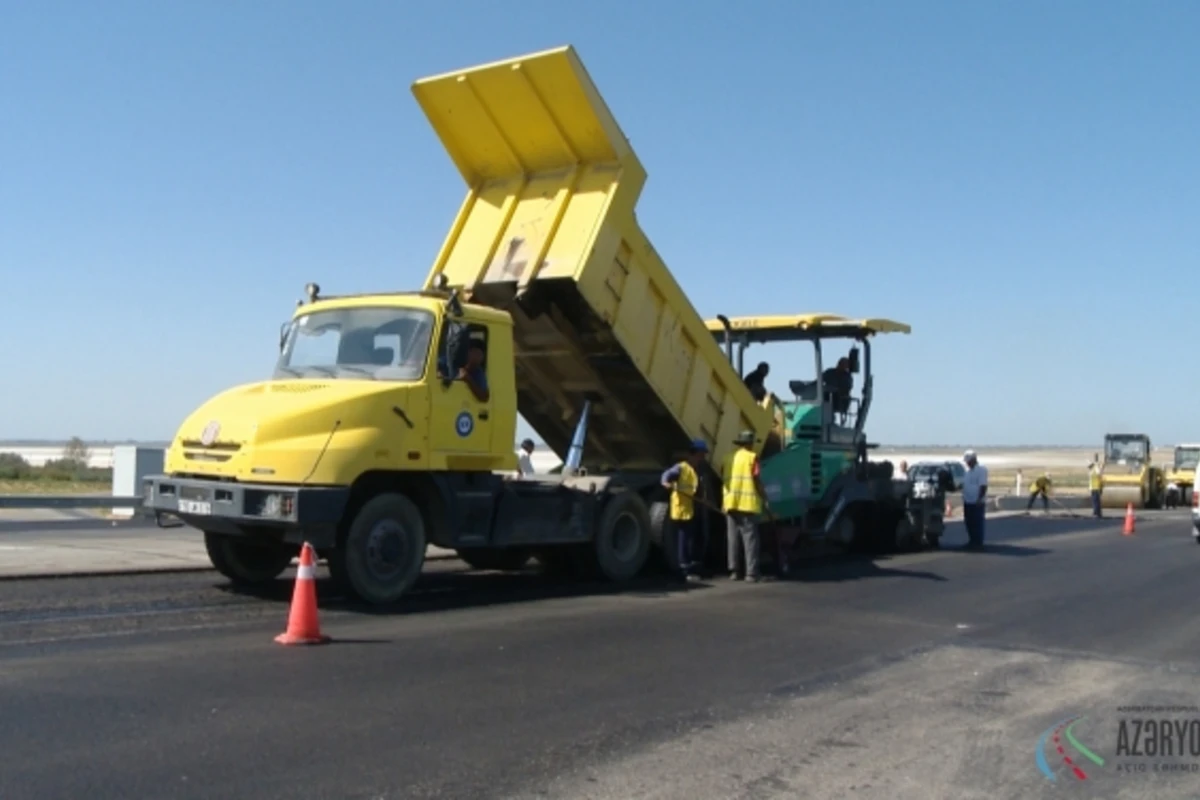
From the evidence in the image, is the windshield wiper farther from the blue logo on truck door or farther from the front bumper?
the front bumper

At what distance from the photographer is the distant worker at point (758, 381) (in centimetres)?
1535

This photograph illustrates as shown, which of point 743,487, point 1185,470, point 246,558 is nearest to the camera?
point 246,558

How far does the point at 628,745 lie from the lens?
616 centimetres

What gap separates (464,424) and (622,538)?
2.85 meters

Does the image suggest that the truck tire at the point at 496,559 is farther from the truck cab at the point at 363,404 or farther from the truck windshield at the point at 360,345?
the truck windshield at the point at 360,345

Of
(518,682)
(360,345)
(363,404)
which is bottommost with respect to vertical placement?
(518,682)

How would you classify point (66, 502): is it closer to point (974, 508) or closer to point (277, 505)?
point (277, 505)

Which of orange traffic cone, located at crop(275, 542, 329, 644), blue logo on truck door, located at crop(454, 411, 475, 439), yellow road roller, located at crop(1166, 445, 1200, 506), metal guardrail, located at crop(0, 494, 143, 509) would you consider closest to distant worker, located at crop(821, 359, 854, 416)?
blue logo on truck door, located at crop(454, 411, 475, 439)

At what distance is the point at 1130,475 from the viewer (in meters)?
36.5

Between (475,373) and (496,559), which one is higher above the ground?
(475,373)

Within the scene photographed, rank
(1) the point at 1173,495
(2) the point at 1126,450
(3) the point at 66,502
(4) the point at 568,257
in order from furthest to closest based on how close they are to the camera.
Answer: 1. (1) the point at 1173,495
2. (2) the point at 1126,450
3. (3) the point at 66,502
4. (4) the point at 568,257

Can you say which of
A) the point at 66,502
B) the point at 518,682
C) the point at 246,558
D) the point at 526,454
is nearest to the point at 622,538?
the point at 526,454

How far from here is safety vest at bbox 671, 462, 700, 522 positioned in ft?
43.8

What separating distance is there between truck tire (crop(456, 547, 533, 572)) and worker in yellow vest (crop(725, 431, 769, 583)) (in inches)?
89.5
